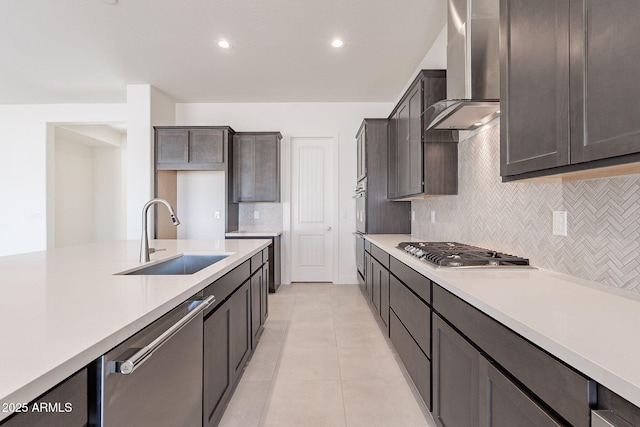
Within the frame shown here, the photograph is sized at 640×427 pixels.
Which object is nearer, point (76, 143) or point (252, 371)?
point (252, 371)

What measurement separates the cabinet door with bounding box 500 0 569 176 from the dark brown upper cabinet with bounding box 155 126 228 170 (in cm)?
377

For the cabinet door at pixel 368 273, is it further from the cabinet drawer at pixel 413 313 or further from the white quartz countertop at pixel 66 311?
the white quartz countertop at pixel 66 311

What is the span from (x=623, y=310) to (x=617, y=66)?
0.72 meters

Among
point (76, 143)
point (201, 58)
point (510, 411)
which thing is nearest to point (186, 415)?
point (510, 411)

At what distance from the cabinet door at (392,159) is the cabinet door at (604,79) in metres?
2.49

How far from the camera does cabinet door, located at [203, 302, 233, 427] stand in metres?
1.37

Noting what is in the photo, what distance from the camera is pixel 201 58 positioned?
139 inches

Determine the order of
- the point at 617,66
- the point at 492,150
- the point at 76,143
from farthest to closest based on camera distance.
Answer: the point at 76,143, the point at 492,150, the point at 617,66

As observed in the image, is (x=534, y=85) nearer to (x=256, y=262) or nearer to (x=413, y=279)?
(x=413, y=279)

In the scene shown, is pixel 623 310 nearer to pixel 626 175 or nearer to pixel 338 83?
pixel 626 175

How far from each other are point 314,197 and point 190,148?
A: 1.99 m

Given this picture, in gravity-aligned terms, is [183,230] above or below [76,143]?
below

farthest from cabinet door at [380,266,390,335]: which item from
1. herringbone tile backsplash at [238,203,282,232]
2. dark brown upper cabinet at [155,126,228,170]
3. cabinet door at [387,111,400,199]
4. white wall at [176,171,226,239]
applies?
white wall at [176,171,226,239]

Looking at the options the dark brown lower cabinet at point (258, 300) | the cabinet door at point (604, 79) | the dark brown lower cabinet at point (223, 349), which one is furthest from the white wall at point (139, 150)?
the cabinet door at point (604, 79)
